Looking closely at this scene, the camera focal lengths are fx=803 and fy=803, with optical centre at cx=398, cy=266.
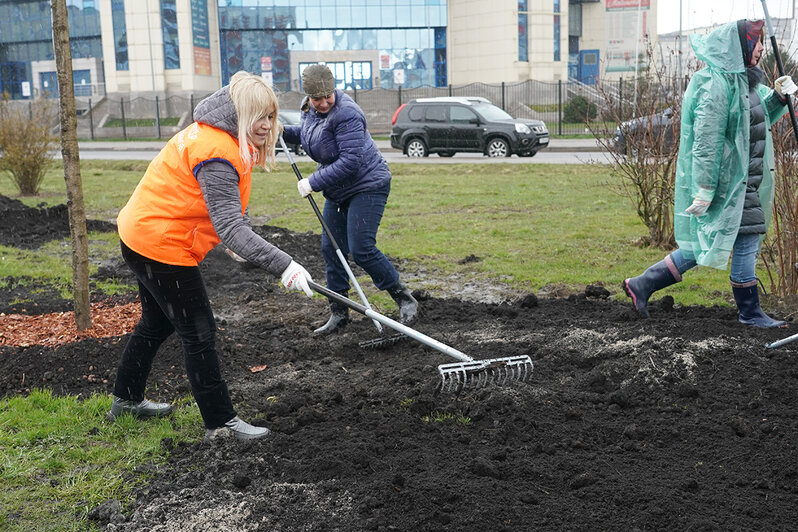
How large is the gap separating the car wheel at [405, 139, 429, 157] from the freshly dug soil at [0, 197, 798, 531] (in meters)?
16.7

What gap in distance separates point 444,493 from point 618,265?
16.8 feet

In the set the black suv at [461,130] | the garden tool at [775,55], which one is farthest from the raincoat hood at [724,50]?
the black suv at [461,130]

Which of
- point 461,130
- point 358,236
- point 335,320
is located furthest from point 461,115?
point 358,236

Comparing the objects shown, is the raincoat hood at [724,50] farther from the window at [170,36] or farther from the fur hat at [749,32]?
the window at [170,36]

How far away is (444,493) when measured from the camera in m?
3.17

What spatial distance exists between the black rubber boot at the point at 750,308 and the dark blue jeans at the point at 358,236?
2.35 meters

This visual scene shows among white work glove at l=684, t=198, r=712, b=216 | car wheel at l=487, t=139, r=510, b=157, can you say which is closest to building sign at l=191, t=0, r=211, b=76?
car wheel at l=487, t=139, r=510, b=157

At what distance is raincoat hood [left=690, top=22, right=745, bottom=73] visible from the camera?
492 centimetres

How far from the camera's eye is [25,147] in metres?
14.3

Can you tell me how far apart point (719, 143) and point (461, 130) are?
55.5ft

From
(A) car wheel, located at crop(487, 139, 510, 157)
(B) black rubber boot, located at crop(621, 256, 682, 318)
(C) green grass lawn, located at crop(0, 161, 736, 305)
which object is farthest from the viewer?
(A) car wheel, located at crop(487, 139, 510, 157)

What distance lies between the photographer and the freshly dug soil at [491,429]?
122 inches

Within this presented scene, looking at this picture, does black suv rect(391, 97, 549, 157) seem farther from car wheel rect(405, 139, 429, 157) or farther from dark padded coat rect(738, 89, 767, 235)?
dark padded coat rect(738, 89, 767, 235)

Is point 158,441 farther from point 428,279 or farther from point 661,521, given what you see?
point 428,279
